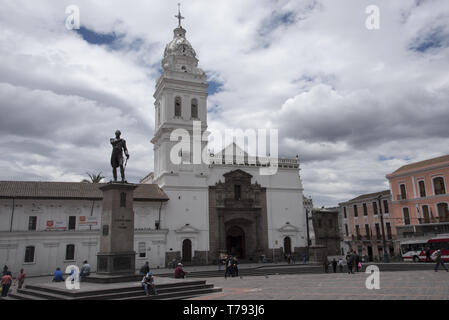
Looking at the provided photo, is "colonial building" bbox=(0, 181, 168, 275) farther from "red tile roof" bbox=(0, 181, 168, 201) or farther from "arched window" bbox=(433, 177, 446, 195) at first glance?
"arched window" bbox=(433, 177, 446, 195)

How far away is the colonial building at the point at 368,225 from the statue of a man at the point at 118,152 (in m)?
33.5

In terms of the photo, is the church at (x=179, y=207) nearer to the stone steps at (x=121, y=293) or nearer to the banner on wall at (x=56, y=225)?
the banner on wall at (x=56, y=225)

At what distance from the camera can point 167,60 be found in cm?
4303

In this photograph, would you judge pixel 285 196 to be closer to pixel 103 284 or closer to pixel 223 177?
pixel 223 177

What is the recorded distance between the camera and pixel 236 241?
40219 millimetres

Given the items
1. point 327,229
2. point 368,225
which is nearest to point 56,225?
point 327,229

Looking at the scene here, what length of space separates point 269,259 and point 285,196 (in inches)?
A: 302

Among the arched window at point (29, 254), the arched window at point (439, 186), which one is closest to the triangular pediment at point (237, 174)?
the arched window at point (439, 186)

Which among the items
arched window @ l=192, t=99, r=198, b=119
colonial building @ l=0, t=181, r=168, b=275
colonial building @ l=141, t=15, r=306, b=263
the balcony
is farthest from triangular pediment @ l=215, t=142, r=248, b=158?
the balcony

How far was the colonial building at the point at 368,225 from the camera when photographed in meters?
42.9

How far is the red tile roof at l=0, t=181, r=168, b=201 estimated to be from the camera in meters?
31.5

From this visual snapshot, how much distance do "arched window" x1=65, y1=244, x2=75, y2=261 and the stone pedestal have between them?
61.5ft
